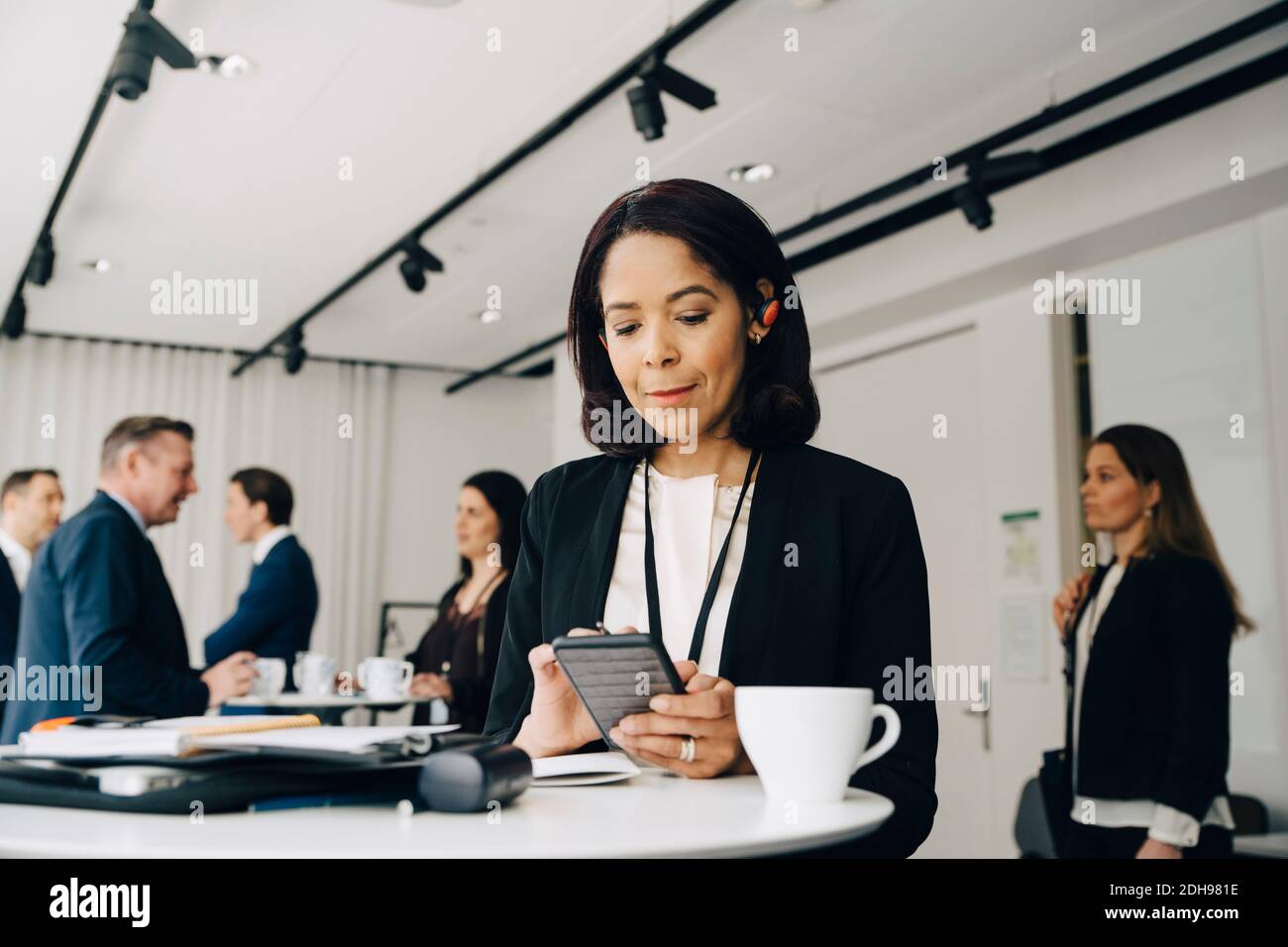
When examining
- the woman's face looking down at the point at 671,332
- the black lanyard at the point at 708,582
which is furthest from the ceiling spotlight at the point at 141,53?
the black lanyard at the point at 708,582

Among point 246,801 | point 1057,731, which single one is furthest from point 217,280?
point 246,801

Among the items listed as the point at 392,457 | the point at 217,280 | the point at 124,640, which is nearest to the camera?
the point at 124,640

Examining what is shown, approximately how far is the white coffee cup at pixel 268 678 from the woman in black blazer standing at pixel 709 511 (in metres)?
2.57

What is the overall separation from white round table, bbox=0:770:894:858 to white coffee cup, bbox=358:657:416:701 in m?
3.15

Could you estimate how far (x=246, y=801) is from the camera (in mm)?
719

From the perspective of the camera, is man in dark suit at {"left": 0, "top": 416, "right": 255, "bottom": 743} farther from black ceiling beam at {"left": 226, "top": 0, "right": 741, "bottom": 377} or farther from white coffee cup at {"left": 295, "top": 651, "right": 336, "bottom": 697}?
black ceiling beam at {"left": 226, "top": 0, "right": 741, "bottom": 377}

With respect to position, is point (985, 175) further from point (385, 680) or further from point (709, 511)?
point (709, 511)

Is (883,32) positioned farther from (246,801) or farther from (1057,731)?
(246,801)

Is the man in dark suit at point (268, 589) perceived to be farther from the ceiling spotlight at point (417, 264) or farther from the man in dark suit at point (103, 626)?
the ceiling spotlight at point (417, 264)

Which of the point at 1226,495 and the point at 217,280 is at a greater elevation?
the point at 217,280

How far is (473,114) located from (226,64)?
90cm

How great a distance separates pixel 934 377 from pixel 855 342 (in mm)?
562

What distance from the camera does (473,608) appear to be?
414 cm

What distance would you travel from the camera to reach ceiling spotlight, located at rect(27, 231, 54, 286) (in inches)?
205
